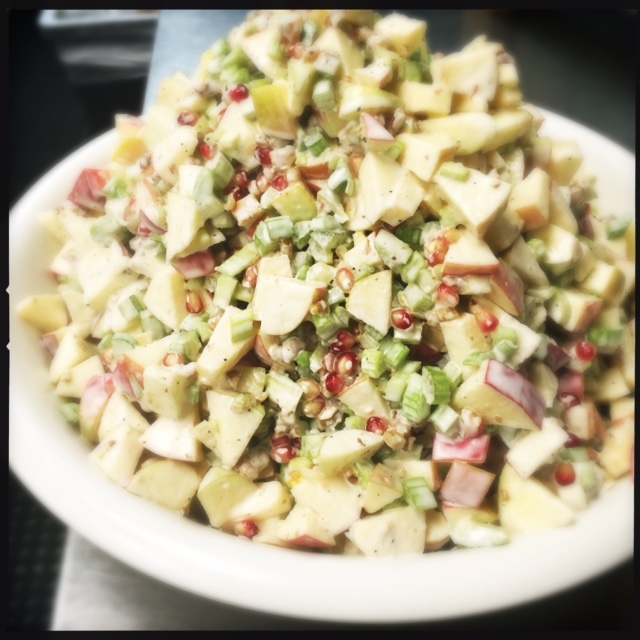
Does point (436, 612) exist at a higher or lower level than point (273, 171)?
lower

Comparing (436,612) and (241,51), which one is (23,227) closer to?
(241,51)

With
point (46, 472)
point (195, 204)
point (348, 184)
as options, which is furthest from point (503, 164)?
point (46, 472)

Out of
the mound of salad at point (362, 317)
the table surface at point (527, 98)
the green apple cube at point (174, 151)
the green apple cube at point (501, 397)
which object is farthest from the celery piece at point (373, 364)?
the green apple cube at point (174, 151)

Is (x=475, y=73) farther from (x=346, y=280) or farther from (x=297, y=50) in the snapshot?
(x=346, y=280)

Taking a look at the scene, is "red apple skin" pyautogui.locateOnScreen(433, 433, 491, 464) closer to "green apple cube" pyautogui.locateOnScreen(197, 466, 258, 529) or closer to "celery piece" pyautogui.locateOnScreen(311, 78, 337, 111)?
"green apple cube" pyautogui.locateOnScreen(197, 466, 258, 529)

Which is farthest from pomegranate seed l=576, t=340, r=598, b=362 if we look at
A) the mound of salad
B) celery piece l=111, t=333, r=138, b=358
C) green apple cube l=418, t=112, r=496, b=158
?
celery piece l=111, t=333, r=138, b=358

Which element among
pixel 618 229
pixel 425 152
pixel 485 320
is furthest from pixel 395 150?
pixel 618 229

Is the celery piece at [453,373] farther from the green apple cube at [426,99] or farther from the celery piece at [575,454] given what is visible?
the green apple cube at [426,99]
